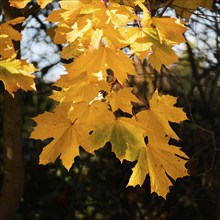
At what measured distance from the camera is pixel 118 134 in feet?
5.19

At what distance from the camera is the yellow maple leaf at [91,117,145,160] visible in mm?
1559

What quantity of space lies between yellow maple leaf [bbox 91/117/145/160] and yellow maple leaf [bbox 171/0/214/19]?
687mm

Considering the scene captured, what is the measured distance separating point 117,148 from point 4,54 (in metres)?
0.61

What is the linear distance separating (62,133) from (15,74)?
0.32 m

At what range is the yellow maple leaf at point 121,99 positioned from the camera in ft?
5.04

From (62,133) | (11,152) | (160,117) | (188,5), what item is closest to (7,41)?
(62,133)

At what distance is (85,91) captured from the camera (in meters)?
1.48

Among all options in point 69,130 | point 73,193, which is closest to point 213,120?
point 73,193

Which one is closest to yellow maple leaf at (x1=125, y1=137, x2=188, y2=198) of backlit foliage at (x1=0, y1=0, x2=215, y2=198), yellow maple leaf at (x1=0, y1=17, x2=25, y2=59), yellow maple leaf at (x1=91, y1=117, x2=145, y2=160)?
backlit foliage at (x1=0, y1=0, x2=215, y2=198)

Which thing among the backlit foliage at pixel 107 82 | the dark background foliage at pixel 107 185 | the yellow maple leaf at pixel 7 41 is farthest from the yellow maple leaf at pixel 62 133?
the dark background foliage at pixel 107 185

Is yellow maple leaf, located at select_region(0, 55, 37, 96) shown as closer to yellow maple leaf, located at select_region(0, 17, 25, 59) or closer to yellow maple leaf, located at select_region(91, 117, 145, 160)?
yellow maple leaf, located at select_region(0, 17, 25, 59)

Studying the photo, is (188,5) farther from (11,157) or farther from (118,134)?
(11,157)

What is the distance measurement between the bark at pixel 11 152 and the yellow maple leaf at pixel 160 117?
3.97 ft

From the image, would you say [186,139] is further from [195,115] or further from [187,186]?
[195,115]
